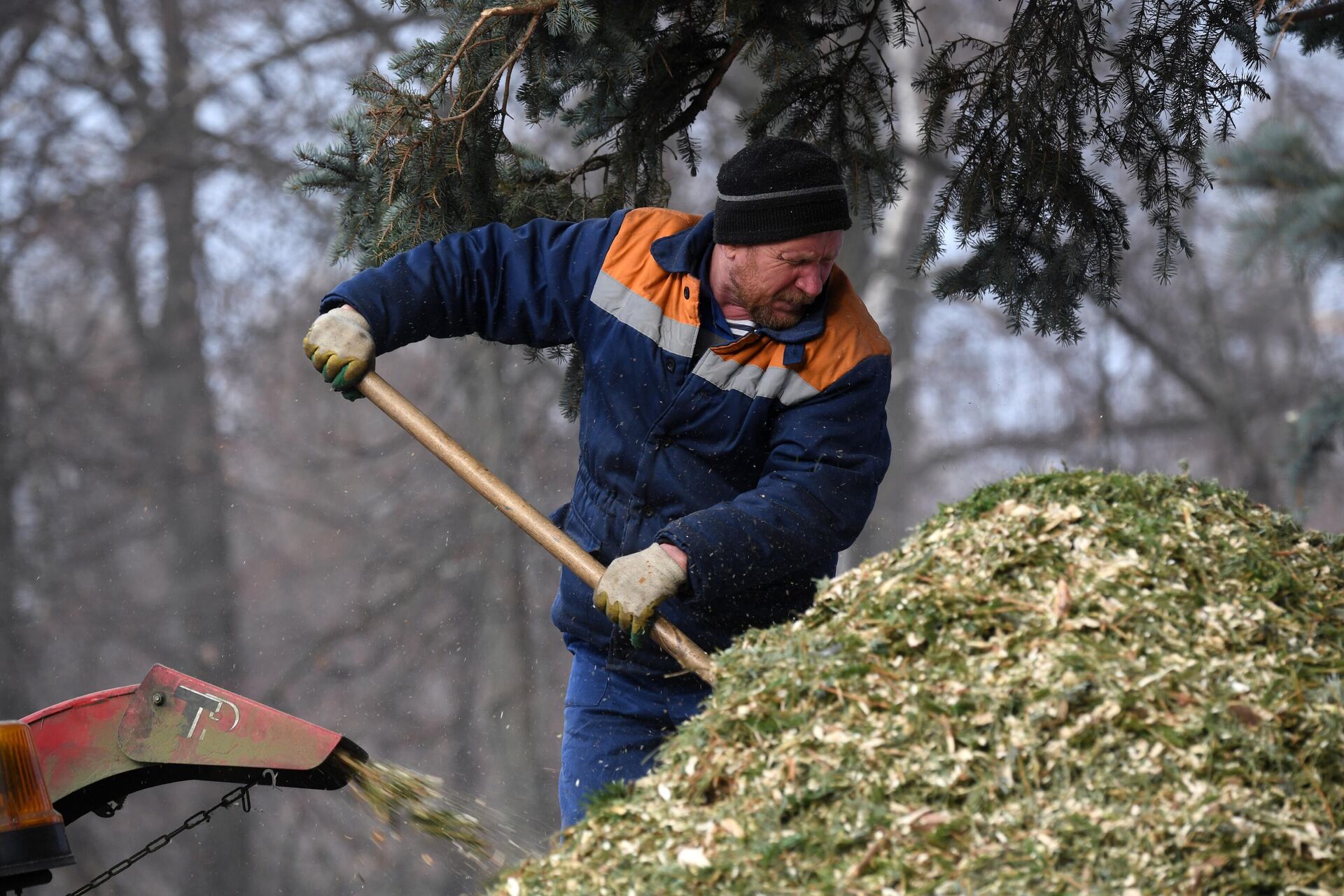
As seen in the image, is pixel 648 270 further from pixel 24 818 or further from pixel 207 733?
pixel 24 818

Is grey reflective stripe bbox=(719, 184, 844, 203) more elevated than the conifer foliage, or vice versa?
the conifer foliage

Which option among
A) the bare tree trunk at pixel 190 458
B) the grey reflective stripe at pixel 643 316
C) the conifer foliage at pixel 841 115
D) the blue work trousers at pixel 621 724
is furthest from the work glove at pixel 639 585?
the bare tree trunk at pixel 190 458

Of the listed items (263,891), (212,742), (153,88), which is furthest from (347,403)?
(212,742)

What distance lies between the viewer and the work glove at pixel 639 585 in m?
2.78

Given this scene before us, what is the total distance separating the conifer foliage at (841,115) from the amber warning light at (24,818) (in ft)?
5.39

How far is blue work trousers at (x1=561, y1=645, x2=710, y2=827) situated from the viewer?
10.4ft

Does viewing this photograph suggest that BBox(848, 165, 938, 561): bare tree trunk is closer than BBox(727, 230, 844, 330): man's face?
No

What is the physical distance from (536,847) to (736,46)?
2.37 meters

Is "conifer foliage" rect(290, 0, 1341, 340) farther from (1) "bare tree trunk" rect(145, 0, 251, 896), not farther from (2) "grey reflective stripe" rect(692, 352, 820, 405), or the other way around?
(1) "bare tree trunk" rect(145, 0, 251, 896)

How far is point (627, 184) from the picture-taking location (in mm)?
4105

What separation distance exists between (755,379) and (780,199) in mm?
437

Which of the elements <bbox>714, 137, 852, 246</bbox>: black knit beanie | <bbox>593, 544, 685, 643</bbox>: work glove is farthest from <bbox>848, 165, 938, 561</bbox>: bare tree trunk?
<bbox>593, 544, 685, 643</bbox>: work glove

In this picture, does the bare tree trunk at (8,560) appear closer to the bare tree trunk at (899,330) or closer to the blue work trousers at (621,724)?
the bare tree trunk at (899,330)

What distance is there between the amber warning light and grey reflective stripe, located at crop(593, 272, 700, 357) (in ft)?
5.48
